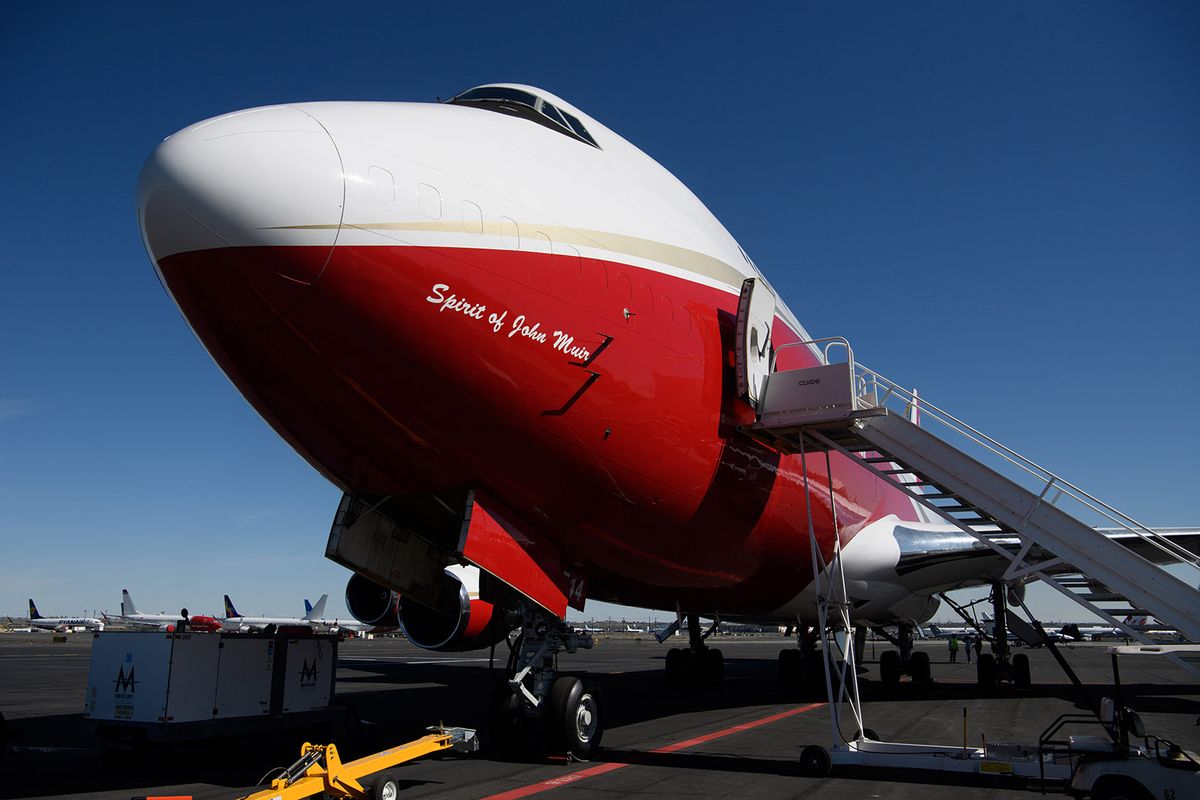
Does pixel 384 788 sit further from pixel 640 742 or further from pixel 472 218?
pixel 640 742

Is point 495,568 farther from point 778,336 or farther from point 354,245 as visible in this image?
point 778,336

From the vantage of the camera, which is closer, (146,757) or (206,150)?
(206,150)

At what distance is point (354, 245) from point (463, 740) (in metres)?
4.62

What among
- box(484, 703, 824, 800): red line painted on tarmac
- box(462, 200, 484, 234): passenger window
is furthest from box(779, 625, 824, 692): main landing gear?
box(462, 200, 484, 234): passenger window

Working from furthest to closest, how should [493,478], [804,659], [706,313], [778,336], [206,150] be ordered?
[804,659], [778,336], [706,313], [493,478], [206,150]

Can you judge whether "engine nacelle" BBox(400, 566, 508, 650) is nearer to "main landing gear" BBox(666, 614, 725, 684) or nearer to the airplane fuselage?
the airplane fuselage

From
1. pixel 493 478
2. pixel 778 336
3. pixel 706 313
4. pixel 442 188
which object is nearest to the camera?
pixel 442 188

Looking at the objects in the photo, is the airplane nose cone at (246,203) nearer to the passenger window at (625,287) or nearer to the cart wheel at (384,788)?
the passenger window at (625,287)

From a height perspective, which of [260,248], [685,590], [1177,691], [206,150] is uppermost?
[206,150]

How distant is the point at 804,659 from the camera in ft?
65.2

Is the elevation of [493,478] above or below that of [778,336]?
below

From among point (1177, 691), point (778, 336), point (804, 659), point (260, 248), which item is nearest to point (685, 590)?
point (778, 336)

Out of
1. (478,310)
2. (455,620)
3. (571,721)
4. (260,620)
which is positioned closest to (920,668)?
(455,620)

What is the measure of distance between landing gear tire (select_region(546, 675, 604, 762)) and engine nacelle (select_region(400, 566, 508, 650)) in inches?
78.4
